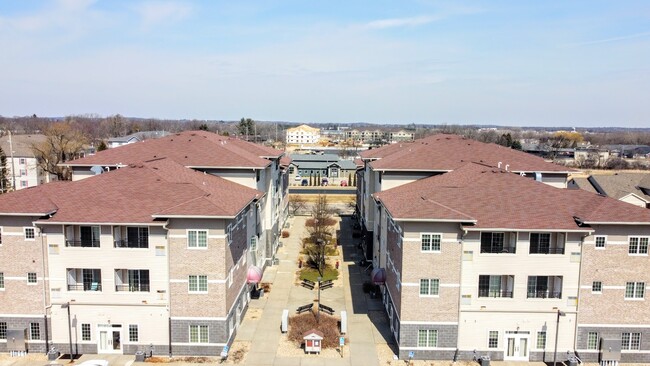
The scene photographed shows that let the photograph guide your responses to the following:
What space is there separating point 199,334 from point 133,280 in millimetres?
5518

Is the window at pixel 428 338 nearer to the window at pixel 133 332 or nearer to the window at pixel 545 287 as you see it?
the window at pixel 545 287

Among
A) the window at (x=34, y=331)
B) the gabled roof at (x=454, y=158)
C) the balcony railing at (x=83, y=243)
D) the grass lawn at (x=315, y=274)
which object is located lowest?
the grass lawn at (x=315, y=274)

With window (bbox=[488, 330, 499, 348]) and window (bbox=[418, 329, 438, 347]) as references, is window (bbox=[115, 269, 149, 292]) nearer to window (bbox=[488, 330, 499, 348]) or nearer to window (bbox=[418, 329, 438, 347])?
window (bbox=[418, 329, 438, 347])

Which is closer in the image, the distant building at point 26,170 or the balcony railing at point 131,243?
the balcony railing at point 131,243

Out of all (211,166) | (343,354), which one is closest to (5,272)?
(211,166)

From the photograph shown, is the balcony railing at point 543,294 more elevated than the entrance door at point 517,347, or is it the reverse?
the balcony railing at point 543,294

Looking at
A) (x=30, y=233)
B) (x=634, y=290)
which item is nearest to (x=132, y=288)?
(x=30, y=233)

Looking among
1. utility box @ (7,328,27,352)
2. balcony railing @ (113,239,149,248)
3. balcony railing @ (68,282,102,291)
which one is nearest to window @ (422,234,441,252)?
balcony railing @ (113,239,149,248)

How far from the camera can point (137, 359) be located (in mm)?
30062

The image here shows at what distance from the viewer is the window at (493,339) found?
1207 inches

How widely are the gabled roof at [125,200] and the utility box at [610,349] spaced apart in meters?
25.0

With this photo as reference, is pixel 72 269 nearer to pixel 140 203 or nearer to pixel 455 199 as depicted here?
pixel 140 203

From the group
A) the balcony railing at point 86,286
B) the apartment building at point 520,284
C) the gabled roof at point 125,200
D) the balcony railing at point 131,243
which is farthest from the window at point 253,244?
the apartment building at point 520,284

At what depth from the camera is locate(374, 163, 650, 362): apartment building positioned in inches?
1184
